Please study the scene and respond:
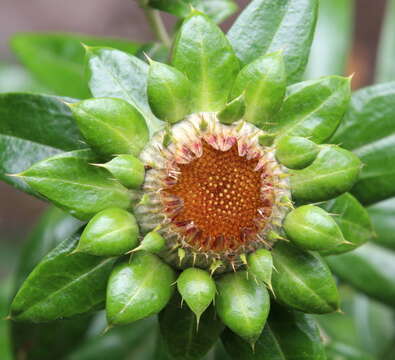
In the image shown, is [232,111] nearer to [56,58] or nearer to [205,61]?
[205,61]

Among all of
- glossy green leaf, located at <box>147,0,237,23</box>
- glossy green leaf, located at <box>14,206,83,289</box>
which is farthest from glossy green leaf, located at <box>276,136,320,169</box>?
glossy green leaf, located at <box>14,206,83,289</box>

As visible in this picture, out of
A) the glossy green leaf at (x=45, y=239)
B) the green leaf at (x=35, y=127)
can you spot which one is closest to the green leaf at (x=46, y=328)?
the glossy green leaf at (x=45, y=239)

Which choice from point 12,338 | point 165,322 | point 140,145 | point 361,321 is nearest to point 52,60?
point 12,338

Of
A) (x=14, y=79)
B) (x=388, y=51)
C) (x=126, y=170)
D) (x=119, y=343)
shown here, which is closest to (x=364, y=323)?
(x=119, y=343)

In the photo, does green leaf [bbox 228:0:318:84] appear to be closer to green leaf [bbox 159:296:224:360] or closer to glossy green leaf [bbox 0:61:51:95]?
green leaf [bbox 159:296:224:360]

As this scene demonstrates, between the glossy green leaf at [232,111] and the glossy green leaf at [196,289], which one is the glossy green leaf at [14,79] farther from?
the glossy green leaf at [196,289]
